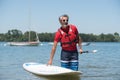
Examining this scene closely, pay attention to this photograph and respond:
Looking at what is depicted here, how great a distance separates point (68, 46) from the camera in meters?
7.00

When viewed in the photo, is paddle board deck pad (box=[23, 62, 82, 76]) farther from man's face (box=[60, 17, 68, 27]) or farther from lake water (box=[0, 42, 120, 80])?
man's face (box=[60, 17, 68, 27])

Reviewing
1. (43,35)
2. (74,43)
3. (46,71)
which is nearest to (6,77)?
(46,71)

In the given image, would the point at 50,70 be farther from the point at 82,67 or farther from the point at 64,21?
the point at 82,67

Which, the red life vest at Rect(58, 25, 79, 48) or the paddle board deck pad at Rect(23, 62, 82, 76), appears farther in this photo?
the red life vest at Rect(58, 25, 79, 48)

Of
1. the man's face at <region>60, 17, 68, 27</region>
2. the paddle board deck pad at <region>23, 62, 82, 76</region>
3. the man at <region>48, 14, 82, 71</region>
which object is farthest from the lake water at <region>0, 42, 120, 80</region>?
the man's face at <region>60, 17, 68, 27</region>

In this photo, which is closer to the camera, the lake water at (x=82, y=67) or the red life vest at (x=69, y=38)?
the red life vest at (x=69, y=38)

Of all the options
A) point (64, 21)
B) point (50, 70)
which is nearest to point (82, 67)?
point (50, 70)

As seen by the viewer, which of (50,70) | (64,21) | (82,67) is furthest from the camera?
(82,67)

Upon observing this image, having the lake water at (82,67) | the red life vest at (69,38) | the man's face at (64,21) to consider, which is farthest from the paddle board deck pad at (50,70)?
the man's face at (64,21)

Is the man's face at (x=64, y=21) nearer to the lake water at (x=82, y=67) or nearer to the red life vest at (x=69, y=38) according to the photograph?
the red life vest at (x=69, y=38)

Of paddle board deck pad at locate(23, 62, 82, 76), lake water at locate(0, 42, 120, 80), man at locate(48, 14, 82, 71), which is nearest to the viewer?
paddle board deck pad at locate(23, 62, 82, 76)

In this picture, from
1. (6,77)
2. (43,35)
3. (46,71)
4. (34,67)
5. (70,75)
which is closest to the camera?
(70,75)

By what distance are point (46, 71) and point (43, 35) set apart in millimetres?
76072

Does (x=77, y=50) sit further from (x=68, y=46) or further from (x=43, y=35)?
(x=43, y=35)
